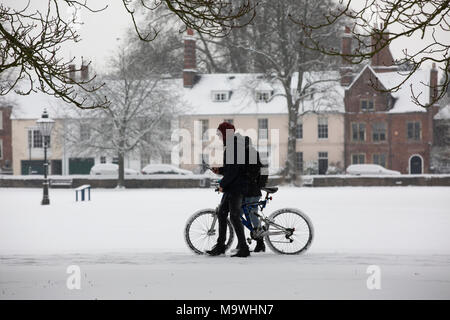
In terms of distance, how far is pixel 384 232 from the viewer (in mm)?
12070

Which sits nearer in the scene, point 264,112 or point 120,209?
point 120,209

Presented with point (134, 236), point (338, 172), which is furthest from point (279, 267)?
point (338, 172)

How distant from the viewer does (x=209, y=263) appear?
8.05 meters

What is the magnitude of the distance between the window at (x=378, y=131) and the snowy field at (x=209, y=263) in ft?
114

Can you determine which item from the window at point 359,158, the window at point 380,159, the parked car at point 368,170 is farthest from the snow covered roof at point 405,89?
the parked car at point 368,170

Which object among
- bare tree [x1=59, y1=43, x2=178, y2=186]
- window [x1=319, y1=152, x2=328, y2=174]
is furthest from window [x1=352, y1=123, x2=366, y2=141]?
bare tree [x1=59, y1=43, x2=178, y2=186]

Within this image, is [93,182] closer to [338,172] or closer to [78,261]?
[338,172]

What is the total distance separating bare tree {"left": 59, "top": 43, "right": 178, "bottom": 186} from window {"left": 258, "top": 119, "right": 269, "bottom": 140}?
13160mm

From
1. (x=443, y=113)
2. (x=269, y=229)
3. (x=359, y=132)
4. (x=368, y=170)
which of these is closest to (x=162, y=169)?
(x=368, y=170)

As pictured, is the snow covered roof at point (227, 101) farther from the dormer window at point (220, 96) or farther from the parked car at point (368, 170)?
the parked car at point (368, 170)

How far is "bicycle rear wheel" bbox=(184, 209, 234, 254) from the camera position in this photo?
28.8 feet

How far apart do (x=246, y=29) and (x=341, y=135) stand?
1198cm

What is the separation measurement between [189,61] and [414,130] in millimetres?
19830

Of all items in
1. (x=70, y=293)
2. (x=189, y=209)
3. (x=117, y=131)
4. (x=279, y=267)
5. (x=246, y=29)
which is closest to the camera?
(x=70, y=293)
